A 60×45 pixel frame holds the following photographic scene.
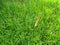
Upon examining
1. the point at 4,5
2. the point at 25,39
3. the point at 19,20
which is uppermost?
the point at 4,5

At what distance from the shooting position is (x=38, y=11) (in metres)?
2.00

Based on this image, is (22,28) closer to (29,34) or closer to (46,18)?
(29,34)

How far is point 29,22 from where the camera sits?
→ 190 centimetres

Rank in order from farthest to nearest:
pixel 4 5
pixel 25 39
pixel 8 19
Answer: pixel 4 5 → pixel 8 19 → pixel 25 39

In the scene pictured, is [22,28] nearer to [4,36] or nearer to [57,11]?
[4,36]

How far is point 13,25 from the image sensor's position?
73.6 inches

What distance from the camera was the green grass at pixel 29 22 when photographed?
1793 mm

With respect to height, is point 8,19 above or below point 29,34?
above

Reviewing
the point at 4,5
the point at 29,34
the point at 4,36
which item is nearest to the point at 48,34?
the point at 29,34

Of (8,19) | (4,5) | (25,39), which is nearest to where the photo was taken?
(25,39)

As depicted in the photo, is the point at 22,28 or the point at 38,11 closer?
the point at 22,28

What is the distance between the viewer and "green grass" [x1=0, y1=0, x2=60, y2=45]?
70.6 inches

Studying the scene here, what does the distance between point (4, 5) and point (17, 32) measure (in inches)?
15.5

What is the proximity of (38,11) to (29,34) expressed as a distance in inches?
12.4
